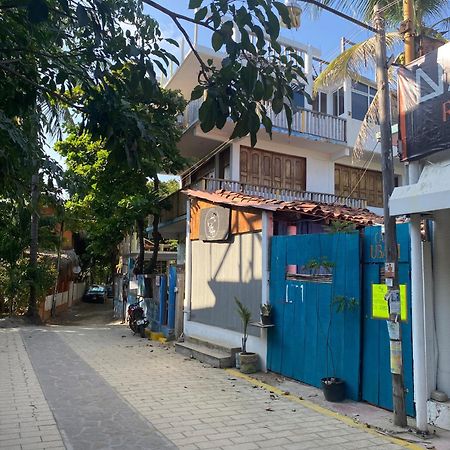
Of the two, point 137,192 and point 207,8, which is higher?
point 137,192

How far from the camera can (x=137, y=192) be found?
17844mm

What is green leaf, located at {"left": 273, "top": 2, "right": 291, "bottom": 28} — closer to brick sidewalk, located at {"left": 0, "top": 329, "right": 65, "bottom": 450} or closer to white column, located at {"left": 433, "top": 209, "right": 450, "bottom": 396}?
white column, located at {"left": 433, "top": 209, "right": 450, "bottom": 396}

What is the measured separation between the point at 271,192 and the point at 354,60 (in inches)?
199

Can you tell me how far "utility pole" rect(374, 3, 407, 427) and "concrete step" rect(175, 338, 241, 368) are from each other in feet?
14.2

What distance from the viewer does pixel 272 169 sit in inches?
634

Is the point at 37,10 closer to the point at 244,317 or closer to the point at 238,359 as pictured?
the point at 244,317

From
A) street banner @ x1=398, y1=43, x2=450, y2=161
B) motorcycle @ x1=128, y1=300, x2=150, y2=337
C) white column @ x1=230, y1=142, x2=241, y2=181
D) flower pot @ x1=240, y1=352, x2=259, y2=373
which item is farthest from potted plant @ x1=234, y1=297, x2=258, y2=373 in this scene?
white column @ x1=230, y1=142, x2=241, y2=181

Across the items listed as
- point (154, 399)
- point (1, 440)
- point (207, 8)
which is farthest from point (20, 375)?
point (207, 8)

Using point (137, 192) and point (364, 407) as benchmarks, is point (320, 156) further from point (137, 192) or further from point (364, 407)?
point (364, 407)

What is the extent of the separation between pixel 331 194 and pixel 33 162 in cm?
1302

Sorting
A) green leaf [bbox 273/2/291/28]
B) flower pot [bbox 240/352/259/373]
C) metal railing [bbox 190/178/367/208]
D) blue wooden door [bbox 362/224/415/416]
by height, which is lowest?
flower pot [bbox 240/352/259/373]

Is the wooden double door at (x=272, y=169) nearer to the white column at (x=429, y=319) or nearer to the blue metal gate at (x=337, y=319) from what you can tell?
the blue metal gate at (x=337, y=319)

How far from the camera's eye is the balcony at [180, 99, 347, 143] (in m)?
15.7

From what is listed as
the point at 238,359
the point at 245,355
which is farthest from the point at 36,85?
the point at 238,359
